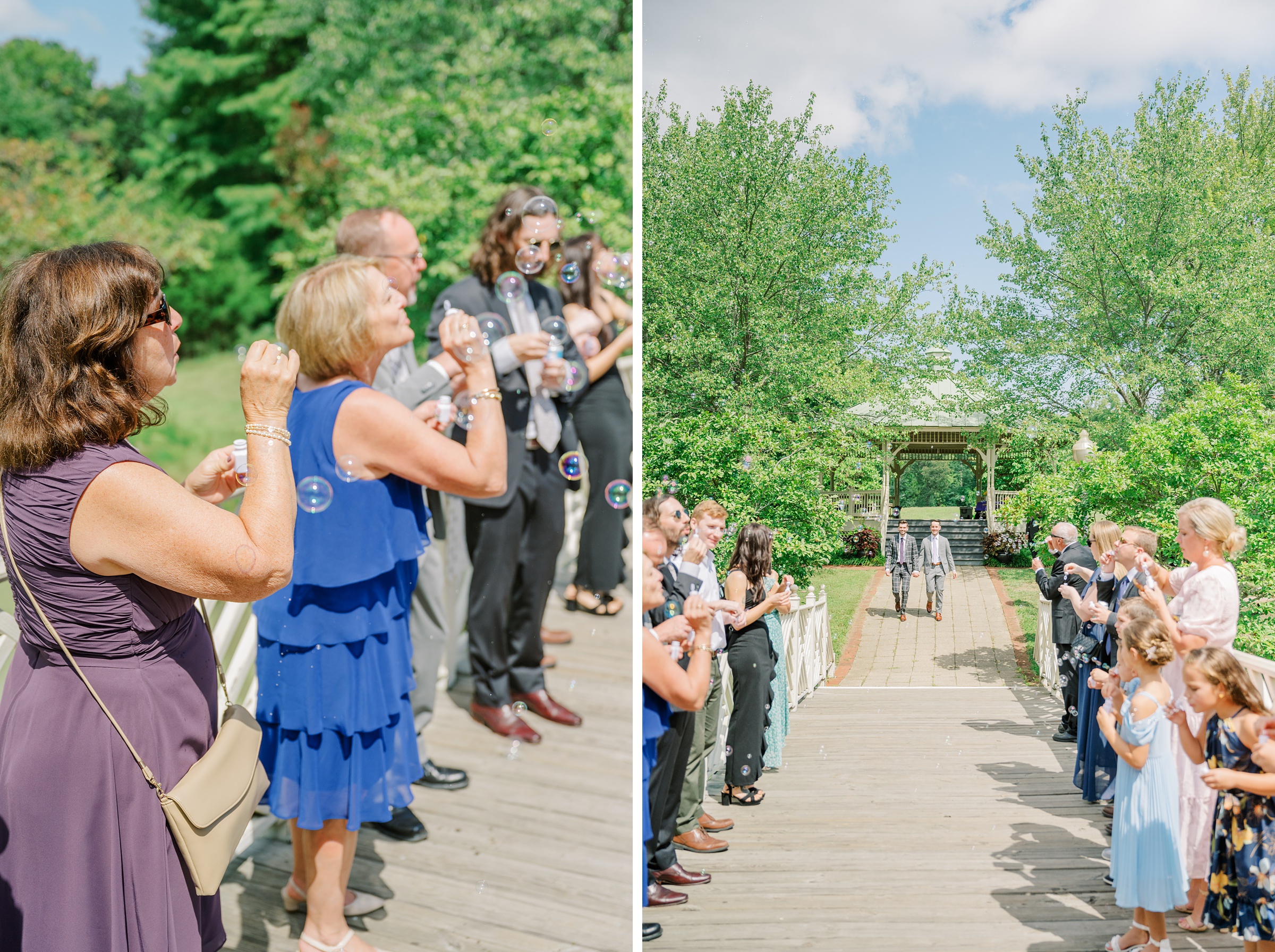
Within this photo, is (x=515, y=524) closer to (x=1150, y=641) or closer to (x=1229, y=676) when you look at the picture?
(x=1150, y=641)

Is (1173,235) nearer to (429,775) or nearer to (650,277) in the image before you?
(650,277)

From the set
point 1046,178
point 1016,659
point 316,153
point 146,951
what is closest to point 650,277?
point 1046,178

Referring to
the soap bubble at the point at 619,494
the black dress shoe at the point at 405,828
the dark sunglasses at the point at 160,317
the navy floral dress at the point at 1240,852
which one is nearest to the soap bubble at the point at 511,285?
the soap bubble at the point at 619,494

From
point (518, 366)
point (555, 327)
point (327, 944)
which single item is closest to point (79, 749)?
point (327, 944)

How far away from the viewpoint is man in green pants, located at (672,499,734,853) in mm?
2357

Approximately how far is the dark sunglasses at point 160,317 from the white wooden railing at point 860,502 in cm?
180

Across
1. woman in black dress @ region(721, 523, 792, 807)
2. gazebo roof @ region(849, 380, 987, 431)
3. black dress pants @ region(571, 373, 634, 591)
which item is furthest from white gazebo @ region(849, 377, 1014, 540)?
black dress pants @ region(571, 373, 634, 591)

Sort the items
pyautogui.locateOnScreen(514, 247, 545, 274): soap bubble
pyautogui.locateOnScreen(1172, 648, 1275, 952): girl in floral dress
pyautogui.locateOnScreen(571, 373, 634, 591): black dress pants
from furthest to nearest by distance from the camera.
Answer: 1. pyautogui.locateOnScreen(571, 373, 634, 591): black dress pants
2. pyautogui.locateOnScreen(514, 247, 545, 274): soap bubble
3. pyautogui.locateOnScreen(1172, 648, 1275, 952): girl in floral dress

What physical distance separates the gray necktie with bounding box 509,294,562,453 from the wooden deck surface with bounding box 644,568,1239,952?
1315mm

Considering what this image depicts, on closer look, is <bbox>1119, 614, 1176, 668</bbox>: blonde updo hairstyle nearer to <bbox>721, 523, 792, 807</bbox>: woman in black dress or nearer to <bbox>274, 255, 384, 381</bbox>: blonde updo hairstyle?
<bbox>721, 523, 792, 807</bbox>: woman in black dress

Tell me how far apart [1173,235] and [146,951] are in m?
2.70

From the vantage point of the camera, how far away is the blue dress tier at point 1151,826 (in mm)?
1917

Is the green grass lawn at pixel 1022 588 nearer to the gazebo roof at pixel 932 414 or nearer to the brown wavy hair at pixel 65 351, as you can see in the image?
the gazebo roof at pixel 932 414

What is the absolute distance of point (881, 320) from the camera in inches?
97.6
